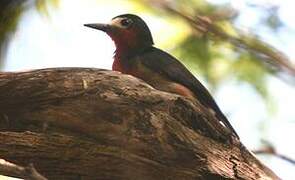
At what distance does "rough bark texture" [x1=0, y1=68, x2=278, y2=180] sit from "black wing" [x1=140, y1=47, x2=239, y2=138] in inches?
35.3

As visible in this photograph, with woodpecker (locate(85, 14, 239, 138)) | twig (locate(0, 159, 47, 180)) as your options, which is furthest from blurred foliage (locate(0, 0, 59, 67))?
woodpecker (locate(85, 14, 239, 138))

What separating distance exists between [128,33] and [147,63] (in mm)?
474

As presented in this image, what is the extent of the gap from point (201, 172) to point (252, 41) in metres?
0.83

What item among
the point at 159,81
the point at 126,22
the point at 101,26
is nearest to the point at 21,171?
the point at 159,81

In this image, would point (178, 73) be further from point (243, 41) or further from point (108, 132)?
point (243, 41)

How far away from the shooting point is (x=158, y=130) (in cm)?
285

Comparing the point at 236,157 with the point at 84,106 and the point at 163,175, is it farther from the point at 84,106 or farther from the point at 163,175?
the point at 84,106

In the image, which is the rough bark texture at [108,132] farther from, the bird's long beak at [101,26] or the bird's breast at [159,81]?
the bird's long beak at [101,26]

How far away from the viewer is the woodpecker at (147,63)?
3930 mm

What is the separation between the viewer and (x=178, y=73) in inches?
159

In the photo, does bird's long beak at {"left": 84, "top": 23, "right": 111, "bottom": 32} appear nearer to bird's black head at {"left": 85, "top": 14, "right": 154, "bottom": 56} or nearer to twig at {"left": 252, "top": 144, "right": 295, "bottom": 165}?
bird's black head at {"left": 85, "top": 14, "right": 154, "bottom": 56}

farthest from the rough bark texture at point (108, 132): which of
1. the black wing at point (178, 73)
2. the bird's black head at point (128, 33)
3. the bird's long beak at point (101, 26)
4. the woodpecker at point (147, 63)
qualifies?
the bird's black head at point (128, 33)

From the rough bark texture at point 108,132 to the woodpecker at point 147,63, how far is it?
0.72m

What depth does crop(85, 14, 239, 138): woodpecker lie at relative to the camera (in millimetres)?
3930
